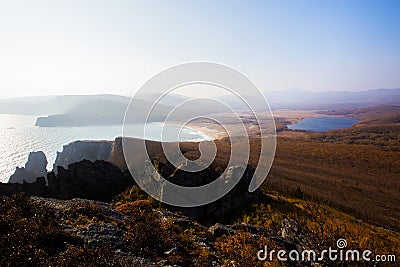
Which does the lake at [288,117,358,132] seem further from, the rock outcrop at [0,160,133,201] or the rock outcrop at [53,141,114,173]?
the rock outcrop at [0,160,133,201]

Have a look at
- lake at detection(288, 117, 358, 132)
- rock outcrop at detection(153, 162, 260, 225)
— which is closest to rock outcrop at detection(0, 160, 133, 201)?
rock outcrop at detection(153, 162, 260, 225)

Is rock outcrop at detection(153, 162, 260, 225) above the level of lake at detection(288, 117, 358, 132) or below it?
above

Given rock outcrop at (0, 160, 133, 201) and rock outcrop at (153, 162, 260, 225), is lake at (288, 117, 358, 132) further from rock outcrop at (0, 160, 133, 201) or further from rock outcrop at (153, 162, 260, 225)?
rock outcrop at (0, 160, 133, 201)

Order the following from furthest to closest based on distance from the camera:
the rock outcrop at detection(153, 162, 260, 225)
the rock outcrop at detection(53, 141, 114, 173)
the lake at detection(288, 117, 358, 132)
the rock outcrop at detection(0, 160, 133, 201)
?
1. the lake at detection(288, 117, 358, 132)
2. the rock outcrop at detection(53, 141, 114, 173)
3. the rock outcrop at detection(0, 160, 133, 201)
4. the rock outcrop at detection(153, 162, 260, 225)

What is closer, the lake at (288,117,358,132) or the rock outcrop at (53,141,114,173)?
the rock outcrop at (53,141,114,173)

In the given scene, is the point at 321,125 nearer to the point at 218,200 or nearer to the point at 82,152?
the point at 82,152

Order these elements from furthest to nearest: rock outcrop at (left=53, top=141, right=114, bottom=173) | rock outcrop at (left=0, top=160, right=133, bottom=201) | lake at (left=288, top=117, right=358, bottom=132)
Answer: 1. lake at (left=288, top=117, right=358, bottom=132)
2. rock outcrop at (left=53, top=141, right=114, bottom=173)
3. rock outcrop at (left=0, top=160, right=133, bottom=201)

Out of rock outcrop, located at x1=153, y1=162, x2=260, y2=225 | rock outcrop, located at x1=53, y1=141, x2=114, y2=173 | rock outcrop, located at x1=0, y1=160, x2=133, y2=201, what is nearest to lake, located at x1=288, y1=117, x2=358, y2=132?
rock outcrop, located at x1=53, y1=141, x2=114, y2=173

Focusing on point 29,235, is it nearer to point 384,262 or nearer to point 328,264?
point 328,264

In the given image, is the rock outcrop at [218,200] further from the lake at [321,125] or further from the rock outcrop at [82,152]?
the lake at [321,125]

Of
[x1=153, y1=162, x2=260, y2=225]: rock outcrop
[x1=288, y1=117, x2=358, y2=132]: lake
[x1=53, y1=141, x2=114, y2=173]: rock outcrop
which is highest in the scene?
[x1=153, y1=162, x2=260, y2=225]: rock outcrop

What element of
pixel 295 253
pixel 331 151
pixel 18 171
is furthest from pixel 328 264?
pixel 331 151

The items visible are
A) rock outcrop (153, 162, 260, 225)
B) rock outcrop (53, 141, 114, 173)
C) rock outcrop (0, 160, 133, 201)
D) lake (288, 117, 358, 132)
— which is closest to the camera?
rock outcrop (153, 162, 260, 225)

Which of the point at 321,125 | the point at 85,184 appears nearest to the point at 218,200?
the point at 85,184
